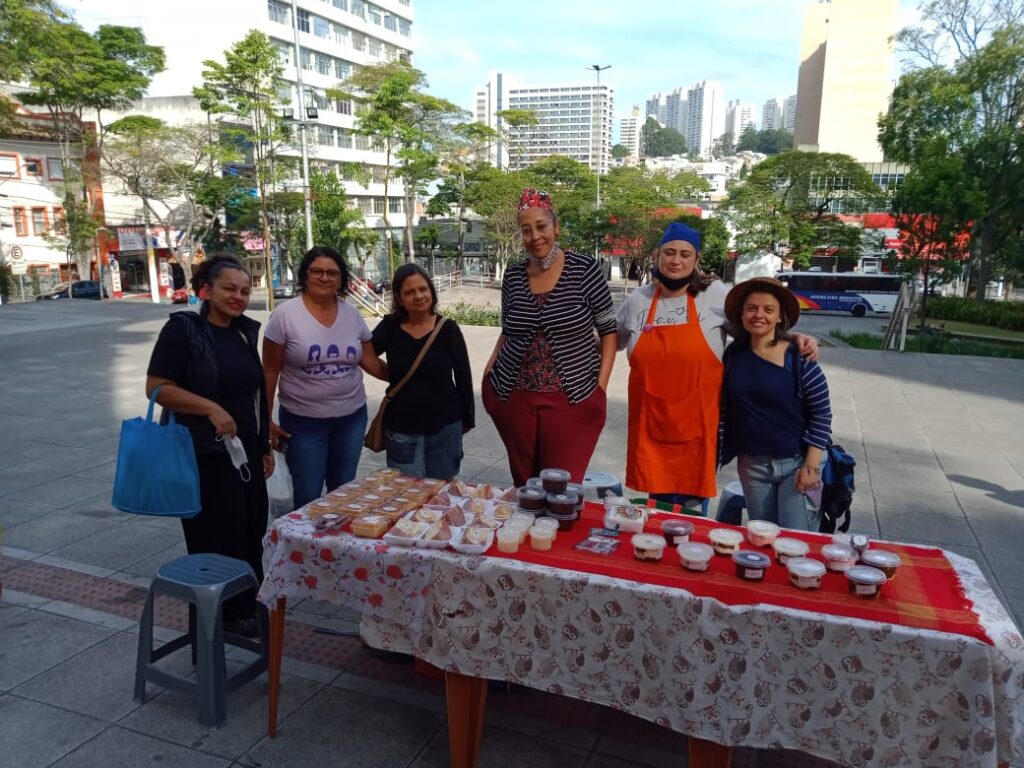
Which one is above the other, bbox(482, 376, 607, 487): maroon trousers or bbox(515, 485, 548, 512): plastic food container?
bbox(482, 376, 607, 487): maroon trousers

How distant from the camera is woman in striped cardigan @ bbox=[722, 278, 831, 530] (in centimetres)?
310

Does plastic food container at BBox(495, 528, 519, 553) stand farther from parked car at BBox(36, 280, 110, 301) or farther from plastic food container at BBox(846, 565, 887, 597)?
parked car at BBox(36, 280, 110, 301)

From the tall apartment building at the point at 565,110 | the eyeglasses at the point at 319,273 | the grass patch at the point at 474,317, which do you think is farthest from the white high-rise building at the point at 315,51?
the tall apartment building at the point at 565,110

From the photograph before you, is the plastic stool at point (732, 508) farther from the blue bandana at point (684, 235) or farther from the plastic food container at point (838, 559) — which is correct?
the plastic food container at point (838, 559)

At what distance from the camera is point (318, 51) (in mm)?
47531

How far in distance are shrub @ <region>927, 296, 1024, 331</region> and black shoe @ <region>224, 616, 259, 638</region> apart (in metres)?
27.4

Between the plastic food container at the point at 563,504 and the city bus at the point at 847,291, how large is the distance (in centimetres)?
3385

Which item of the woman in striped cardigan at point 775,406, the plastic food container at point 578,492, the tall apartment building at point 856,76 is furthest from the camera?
the tall apartment building at point 856,76

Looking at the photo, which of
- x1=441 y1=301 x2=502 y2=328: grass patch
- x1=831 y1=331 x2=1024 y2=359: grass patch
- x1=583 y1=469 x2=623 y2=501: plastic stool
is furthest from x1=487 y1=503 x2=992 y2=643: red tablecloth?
x1=441 y1=301 x2=502 y2=328: grass patch

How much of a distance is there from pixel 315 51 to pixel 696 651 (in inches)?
2061

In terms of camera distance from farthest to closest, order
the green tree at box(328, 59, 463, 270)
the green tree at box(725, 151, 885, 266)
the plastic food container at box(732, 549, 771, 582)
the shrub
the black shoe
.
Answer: the green tree at box(725, 151, 885, 266) → the green tree at box(328, 59, 463, 270) → the shrub → the black shoe → the plastic food container at box(732, 549, 771, 582)

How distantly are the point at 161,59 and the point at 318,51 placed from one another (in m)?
13.3

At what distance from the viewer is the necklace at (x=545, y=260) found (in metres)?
3.23

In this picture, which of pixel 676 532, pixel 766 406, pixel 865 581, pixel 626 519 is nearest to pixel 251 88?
pixel 766 406
